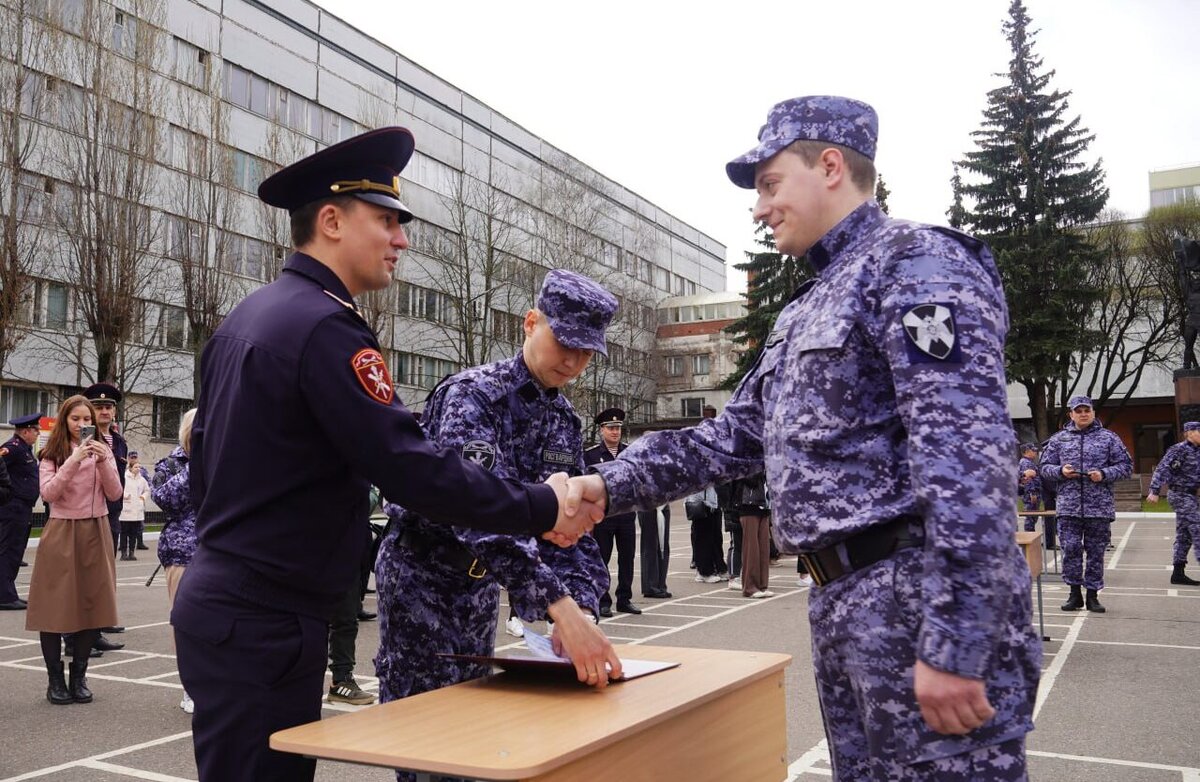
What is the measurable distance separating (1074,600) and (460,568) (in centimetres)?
1019

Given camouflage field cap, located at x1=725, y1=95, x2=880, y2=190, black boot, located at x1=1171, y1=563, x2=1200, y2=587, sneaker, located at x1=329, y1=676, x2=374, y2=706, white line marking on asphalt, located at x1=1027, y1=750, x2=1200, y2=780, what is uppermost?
camouflage field cap, located at x1=725, y1=95, x2=880, y2=190

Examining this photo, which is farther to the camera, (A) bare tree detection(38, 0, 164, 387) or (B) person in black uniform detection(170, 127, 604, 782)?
(A) bare tree detection(38, 0, 164, 387)

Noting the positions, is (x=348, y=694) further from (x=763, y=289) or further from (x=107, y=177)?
(x=763, y=289)

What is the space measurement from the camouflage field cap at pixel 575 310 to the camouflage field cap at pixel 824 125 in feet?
3.24

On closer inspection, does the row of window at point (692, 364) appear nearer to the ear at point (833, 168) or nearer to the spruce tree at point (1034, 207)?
the spruce tree at point (1034, 207)

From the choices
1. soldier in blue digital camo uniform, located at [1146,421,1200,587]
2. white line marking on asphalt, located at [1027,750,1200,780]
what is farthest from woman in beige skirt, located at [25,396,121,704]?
soldier in blue digital camo uniform, located at [1146,421,1200,587]

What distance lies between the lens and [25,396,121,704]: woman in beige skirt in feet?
23.3

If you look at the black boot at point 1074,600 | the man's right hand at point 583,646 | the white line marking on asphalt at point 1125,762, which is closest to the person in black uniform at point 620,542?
the black boot at point 1074,600

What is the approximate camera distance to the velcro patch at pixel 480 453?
3082 mm

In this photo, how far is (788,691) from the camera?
6.92 metres

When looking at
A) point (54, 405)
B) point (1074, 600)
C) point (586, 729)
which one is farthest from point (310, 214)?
point (54, 405)

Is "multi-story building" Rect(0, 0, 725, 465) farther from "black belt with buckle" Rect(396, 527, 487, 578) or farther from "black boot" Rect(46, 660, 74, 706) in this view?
"black belt with buckle" Rect(396, 527, 487, 578)

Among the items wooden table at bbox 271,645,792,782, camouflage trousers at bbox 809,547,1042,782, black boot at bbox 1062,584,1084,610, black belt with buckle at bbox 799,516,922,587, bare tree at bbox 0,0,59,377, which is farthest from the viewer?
bare tree at bbox 0,0,59,377

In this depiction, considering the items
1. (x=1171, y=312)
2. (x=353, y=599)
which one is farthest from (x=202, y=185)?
(x=1171, y=312)
